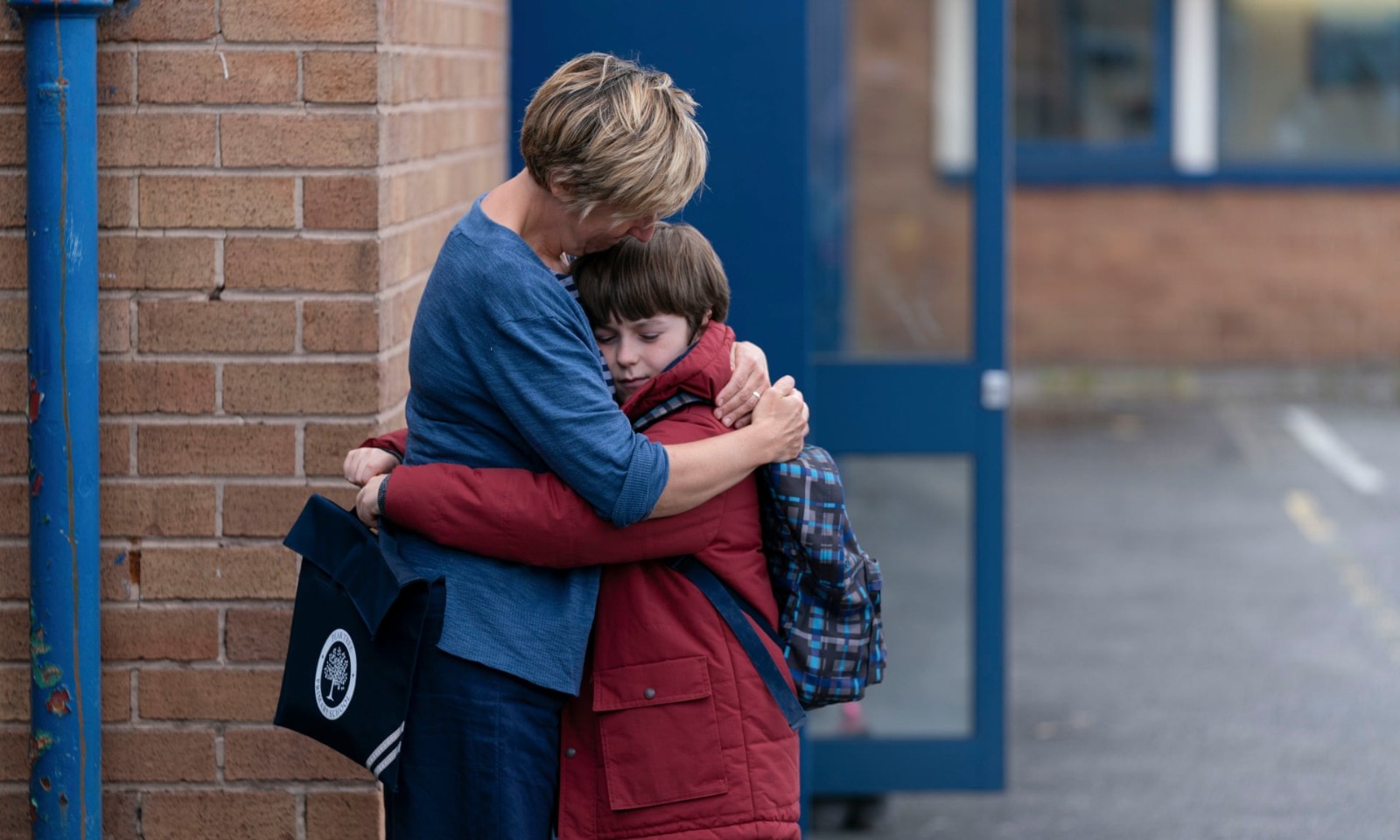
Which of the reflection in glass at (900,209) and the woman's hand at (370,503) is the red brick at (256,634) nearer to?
the woman's hand at (370,503)

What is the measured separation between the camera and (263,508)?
2980 millimetres

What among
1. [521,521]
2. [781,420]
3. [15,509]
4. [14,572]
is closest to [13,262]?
[15,509]

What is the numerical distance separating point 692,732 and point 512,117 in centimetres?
212

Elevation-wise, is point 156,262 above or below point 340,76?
below

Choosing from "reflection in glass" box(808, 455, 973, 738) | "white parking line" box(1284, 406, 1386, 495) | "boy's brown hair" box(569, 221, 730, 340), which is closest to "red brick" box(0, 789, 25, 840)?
"boy's brown hair" box(569, 221, 730, 340)

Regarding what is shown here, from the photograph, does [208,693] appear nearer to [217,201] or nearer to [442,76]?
[217,201]

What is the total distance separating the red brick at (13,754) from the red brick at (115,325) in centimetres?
66

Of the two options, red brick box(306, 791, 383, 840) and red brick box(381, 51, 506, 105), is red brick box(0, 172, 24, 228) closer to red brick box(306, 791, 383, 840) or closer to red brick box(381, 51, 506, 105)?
red brick box(381, 51, 506, 105)

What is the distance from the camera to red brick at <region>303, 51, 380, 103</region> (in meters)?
2.90

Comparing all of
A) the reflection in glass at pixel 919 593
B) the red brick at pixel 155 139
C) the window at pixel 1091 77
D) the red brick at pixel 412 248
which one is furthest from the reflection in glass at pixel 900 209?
the window at pixel 1091 77

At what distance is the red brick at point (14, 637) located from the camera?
9.73ft

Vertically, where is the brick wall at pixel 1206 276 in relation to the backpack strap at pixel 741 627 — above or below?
above

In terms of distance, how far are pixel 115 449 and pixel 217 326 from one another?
0.27 m

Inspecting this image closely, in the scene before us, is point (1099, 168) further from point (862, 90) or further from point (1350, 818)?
point (1350, 818)
